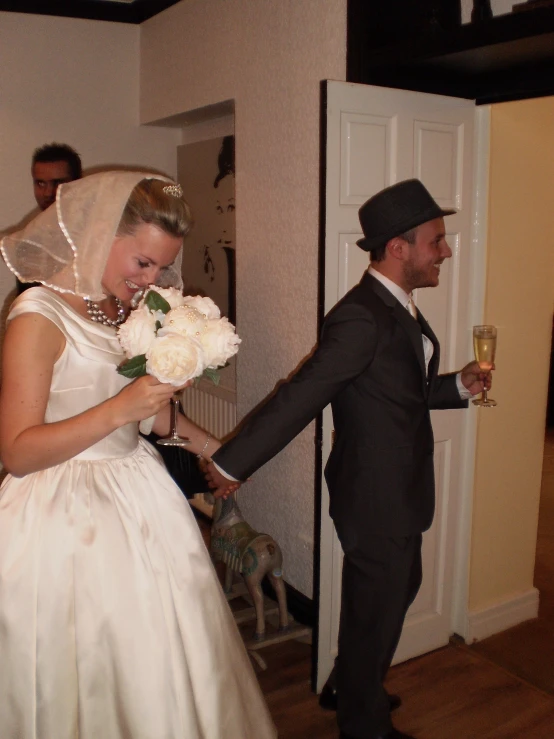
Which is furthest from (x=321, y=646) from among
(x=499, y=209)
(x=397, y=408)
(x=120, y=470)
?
(x=499, y=209)

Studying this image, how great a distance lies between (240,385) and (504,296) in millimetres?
1373

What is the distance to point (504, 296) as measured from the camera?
10.1ft

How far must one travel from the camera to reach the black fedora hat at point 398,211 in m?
2.29

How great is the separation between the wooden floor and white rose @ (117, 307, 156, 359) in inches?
65.1

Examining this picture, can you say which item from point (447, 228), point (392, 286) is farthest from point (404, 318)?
point (447, 228)

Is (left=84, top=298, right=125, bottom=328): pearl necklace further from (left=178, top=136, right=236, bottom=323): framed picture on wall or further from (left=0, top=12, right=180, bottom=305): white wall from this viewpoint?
(left=0, top=12, right=180, bottom=305): white wall

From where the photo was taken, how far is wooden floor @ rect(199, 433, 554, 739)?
8.64 ft

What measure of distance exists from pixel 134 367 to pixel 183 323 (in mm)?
151

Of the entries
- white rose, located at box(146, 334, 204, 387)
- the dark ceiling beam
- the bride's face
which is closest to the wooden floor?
white rose, located at box(146, 334, 204, 387)

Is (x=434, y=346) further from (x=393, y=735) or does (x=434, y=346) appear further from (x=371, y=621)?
(x=393, y=735)

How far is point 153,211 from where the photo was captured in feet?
5.65

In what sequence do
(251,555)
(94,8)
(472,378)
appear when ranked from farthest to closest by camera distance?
(94,8), (251,555), (472,378)

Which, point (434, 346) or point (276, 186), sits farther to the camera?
point (276, 186)

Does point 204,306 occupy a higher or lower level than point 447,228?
lower
